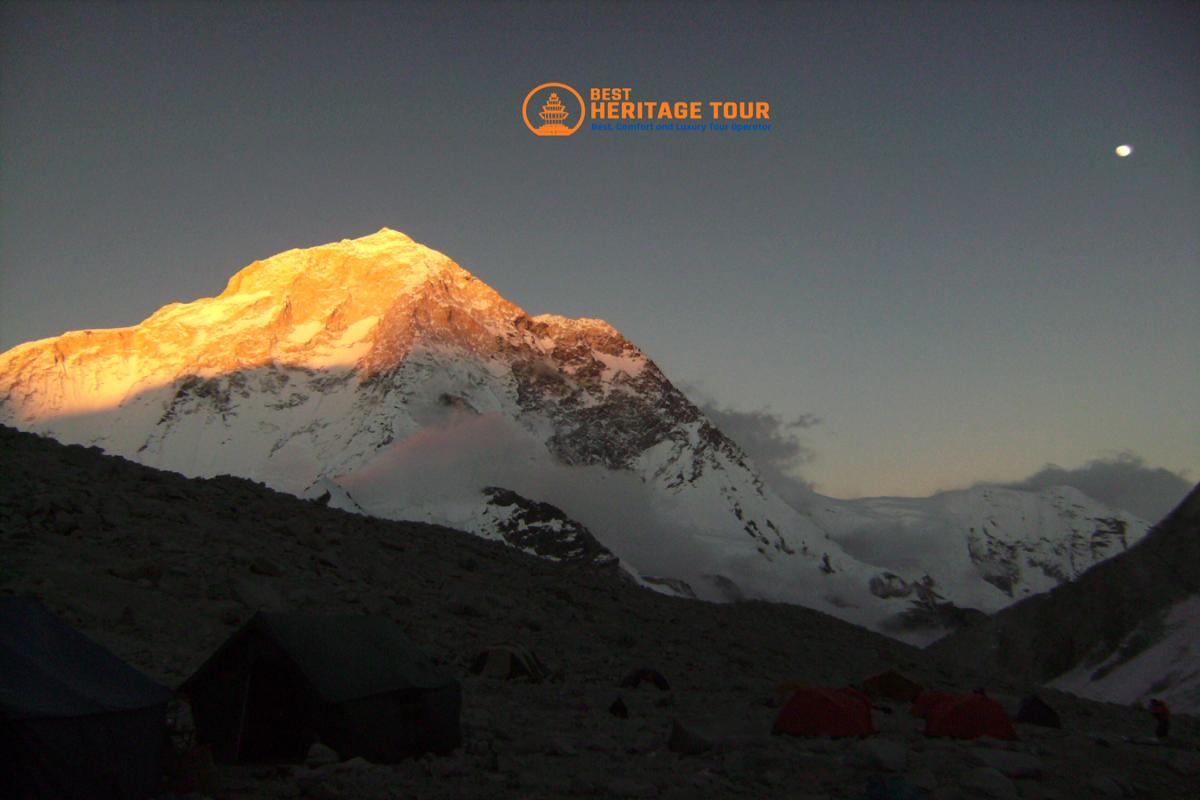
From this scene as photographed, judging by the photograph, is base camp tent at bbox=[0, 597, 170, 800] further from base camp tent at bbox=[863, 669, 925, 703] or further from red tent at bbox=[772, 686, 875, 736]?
base camp tent at bbox=[863, 669, 925, 703]

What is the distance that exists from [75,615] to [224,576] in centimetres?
461

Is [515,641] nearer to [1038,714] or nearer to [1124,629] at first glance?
[1038,714]

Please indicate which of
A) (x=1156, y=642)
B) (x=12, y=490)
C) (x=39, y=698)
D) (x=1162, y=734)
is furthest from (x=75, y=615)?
(x=1156, y=642)

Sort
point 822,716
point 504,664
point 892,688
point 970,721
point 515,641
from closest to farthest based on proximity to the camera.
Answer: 1. point 822,716
2. point 970,721
3. point 504,664
4. point 515,641
5. point 892,688

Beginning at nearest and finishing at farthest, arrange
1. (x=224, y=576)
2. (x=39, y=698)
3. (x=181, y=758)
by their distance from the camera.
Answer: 1. (x=39, y=698)
2. (x=181, y=758)
3. (x=224, y=576)

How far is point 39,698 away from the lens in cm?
990

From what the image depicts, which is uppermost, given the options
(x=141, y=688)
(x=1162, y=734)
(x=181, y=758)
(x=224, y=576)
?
(x=224, y=576)

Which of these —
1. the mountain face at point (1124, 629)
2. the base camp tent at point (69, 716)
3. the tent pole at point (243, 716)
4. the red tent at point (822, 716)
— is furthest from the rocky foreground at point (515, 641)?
the mountain face at point (1124, 629)

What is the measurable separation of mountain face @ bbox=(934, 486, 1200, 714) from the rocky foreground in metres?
4.56

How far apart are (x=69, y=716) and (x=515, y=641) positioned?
50.2 feet

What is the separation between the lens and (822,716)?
1675 centimetres

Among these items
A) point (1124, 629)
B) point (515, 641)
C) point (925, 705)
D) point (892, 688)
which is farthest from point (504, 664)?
point (1124, 629)

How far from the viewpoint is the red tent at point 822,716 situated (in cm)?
1661

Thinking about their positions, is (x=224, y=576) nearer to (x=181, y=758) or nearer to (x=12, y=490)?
(x=12, y=490)
